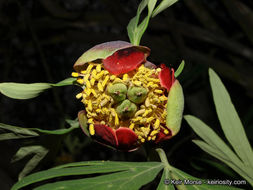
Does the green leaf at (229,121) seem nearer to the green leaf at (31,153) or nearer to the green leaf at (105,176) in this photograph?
the green leaf at (105,176)

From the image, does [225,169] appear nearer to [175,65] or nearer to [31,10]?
[175,65]

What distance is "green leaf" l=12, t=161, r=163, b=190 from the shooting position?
54cm

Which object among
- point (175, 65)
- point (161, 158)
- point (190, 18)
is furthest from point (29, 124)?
point (161, 158)

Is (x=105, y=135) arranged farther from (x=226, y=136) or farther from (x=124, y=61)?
(x=226, y=136)

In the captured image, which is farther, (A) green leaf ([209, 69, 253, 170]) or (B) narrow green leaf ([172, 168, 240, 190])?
(A) green leaf ([209, 69, 253, 170])

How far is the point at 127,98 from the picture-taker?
25.9 inches

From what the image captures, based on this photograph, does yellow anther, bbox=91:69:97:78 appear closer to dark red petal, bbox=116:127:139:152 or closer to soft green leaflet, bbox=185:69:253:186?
dark red petal, bbox=116:127:139:152

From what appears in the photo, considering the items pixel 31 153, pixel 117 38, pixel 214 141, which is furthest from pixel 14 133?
pixel 117 38

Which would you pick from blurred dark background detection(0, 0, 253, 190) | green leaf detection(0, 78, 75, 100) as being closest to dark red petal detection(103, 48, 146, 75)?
green leaf detection(0, 78, 75, 100)

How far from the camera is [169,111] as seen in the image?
626mm

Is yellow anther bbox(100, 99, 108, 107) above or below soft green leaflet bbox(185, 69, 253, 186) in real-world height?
above

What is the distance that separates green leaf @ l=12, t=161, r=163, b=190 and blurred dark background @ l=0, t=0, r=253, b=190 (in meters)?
0.66

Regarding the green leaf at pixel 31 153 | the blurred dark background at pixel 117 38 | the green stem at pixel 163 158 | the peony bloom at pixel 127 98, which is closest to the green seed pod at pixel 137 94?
the peony bloom at pixel 127 98

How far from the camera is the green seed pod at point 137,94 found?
638 millimetres
